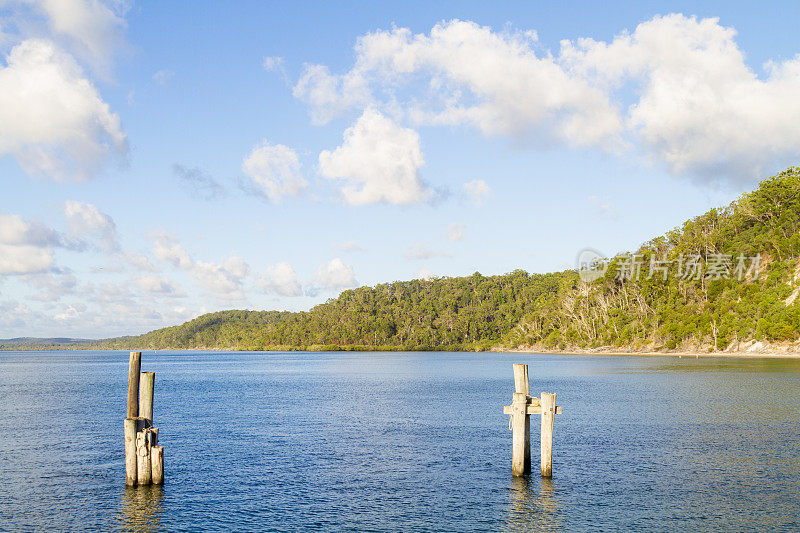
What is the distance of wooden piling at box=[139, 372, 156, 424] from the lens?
77.5ft

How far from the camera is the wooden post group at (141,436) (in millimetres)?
23141

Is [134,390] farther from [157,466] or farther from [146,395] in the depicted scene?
[157,466]

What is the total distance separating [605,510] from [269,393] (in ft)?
170

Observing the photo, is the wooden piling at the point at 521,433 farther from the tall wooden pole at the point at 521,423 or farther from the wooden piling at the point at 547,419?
the wooden piling at the point at 547,419

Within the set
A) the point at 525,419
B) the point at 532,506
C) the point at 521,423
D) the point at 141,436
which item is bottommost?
the point at 532,506

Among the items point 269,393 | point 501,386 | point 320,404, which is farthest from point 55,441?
point 501,386

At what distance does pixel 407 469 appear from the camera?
27.5m

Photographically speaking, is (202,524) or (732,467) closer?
(202,524)

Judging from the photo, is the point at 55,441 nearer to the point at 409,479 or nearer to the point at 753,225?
the point at 409,479

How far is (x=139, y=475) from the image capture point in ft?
78.1

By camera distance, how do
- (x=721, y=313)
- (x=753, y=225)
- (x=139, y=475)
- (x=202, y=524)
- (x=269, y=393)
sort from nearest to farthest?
(x=202, y=524), (x=139, y=475), (x=269, y=393), (x=721, y=313), (x=753, y=225)

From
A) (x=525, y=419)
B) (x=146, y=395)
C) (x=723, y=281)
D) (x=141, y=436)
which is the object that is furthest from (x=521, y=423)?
(x=723, y=281)

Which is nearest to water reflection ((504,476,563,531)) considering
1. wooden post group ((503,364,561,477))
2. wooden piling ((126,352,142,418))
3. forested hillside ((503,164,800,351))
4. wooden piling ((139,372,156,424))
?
wooden post group ((503,364,561,477))

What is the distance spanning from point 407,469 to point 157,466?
1016 centimetres
